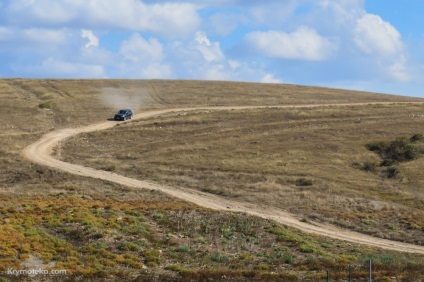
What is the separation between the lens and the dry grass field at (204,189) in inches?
1267

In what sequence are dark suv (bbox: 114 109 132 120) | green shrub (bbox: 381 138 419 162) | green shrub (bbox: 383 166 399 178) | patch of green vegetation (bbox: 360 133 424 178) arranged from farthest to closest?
dark suv (bbox: 114 109 132 120) → green shrub (bbox: 381 138 419 162) → patch of green vegetation (bbox: 360 133 424 178) → green shrub (bbox: 383 166 399 178)

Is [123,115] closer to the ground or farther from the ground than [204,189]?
farther from the ground

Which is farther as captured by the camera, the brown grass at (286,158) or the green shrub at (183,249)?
the brown grass at (286,158)

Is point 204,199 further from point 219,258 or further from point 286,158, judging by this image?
point 219,258

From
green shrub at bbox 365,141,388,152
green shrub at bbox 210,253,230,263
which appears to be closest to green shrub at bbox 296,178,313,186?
green shrub at bbox 365,141,388,152

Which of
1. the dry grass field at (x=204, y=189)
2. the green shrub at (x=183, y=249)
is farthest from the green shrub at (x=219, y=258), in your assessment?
the green shrub at (x=183, y=249)

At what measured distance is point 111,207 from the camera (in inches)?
1903

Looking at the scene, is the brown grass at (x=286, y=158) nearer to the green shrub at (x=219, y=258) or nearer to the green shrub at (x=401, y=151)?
the green shrub at (x=401, y=151)

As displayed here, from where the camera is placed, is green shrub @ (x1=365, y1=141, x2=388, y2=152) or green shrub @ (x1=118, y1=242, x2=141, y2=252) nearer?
green shrub @ (x1=118, y1=242, x2=141, y2=252)

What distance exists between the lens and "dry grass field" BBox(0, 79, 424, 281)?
3219cm

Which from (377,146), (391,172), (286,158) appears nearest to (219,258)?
(391,172)

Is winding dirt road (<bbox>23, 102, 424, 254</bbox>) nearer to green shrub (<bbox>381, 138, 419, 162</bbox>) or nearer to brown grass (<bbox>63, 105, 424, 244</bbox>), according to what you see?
brown grass (<bbox>63, 105, 424, 244</bbox>)

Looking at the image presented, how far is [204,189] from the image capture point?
62.8m

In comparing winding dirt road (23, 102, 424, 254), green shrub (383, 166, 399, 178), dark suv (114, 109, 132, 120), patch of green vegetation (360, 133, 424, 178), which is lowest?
winding dirt road (23, 102, 424, 254)
